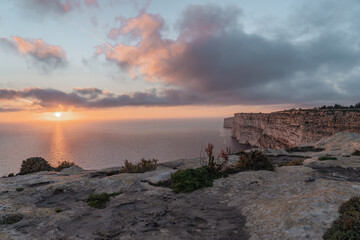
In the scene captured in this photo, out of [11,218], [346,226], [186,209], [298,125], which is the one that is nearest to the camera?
[346,226]

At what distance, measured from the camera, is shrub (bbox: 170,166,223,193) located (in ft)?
39.0

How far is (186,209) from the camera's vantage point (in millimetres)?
9078

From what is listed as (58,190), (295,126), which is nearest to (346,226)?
(58,190)

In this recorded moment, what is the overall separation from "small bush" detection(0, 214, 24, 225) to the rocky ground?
0.68ft

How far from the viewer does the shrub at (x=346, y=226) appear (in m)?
5.20

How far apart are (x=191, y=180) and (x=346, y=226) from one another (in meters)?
8.03

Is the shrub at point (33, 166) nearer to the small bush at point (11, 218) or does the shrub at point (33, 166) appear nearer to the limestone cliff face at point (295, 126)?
the small bush at point (11, 218)

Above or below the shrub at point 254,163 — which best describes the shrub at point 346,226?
above

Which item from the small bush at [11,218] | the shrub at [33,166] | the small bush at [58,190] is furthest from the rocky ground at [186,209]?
the shrub at [33,166]

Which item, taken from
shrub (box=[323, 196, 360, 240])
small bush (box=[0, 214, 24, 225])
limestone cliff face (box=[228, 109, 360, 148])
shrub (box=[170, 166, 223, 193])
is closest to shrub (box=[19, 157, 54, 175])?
small bush (box=[0, 214, 24, 225])

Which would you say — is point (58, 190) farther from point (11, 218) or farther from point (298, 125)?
point (298, 125)

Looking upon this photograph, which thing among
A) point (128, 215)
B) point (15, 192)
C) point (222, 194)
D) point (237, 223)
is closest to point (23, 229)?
point (128, 215)

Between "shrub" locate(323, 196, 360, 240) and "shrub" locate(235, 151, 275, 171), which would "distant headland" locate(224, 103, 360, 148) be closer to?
"shrub" locate(235, 151, 275, 171)

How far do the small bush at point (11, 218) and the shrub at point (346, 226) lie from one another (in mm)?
11988
